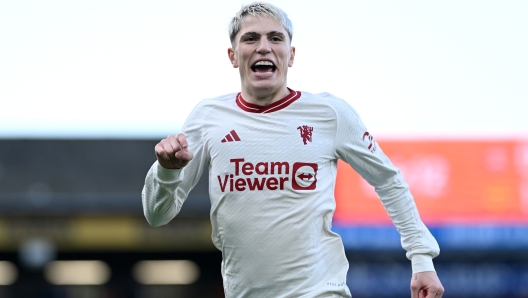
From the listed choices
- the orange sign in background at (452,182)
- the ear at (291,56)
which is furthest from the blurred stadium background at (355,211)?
the ear at (291,56)

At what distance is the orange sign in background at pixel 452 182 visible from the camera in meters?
13.5

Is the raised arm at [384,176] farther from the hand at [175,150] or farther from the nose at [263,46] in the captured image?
the hand at [175,150]

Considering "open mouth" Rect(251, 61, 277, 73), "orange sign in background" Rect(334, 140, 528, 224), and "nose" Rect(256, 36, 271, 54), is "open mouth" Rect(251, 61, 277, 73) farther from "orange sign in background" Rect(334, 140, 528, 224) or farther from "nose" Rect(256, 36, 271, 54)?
"orange sign in background" Rect(334, 140, 528, 224)

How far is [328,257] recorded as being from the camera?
3.93 metres

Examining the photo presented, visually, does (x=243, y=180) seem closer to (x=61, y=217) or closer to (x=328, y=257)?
(x=328, y=257)

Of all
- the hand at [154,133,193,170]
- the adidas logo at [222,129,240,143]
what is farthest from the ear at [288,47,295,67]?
the hand at [154,133,193,170]

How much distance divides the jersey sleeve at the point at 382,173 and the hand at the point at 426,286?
0.11m

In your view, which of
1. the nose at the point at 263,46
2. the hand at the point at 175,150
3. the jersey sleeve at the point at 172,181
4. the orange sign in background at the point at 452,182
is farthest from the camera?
the orange sign in background at the point at 452,182

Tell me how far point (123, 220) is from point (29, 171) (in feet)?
5.66

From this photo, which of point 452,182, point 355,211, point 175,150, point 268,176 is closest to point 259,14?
point 268,176

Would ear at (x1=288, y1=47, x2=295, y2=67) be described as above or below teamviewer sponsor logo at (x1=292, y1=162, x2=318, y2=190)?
above

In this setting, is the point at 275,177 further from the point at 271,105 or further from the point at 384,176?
the point at 384,176

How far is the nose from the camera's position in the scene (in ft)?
13.0

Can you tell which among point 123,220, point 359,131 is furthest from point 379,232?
point 359,131
